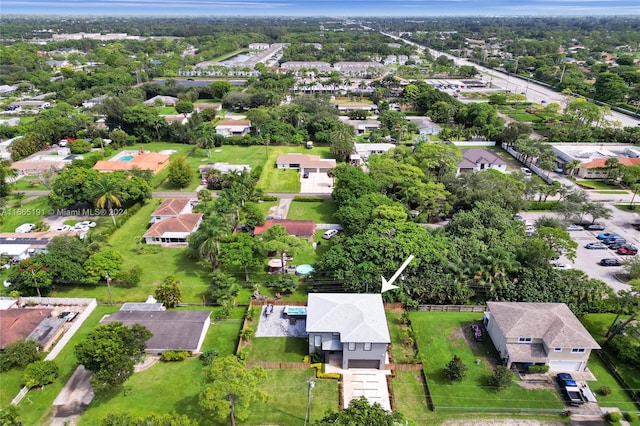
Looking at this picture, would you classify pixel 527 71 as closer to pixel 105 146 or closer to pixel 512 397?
pixel 105 146

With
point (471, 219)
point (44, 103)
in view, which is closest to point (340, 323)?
point (471, 219)

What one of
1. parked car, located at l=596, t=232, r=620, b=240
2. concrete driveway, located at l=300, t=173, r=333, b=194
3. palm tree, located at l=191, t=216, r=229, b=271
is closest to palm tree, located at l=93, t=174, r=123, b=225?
palm tree, located at l=191, t=216, r=229, b=271

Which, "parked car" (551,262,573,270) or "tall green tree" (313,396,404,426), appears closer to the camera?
"tall green tree" (313,396,404,426)

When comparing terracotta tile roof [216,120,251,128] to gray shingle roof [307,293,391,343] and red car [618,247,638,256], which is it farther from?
red car [618,247,638,256]

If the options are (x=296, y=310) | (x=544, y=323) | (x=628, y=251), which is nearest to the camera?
(x=544, y=323)

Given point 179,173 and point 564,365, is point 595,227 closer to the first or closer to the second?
point 564,365

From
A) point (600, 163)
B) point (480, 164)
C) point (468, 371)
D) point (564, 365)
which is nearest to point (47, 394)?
point (468, 371)

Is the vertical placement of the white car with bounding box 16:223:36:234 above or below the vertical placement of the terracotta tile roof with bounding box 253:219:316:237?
below
